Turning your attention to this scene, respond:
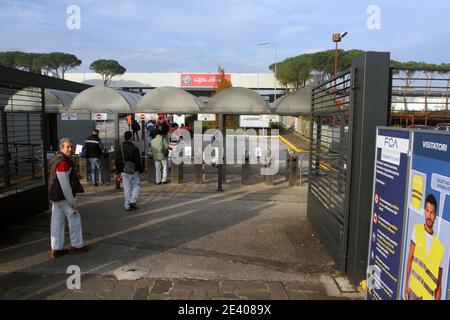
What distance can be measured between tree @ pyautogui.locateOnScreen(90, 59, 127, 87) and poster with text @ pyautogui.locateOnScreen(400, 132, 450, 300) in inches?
2662

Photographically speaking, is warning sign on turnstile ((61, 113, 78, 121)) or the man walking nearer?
the man walking

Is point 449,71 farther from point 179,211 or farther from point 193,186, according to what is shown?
point 193,186

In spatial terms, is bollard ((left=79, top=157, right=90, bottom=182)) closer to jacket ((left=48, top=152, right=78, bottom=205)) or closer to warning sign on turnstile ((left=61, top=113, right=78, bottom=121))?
warning sign on turnstile ((left=61, top=113, right=78, bottom=121))

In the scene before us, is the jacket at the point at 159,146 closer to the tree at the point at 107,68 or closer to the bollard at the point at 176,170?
the bollard at the point at 176,170

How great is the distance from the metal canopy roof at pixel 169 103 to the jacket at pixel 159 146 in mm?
930

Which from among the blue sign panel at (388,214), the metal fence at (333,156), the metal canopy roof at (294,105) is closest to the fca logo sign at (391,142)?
the blue sign panel at (388,214)

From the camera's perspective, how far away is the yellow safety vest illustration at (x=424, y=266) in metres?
2.73

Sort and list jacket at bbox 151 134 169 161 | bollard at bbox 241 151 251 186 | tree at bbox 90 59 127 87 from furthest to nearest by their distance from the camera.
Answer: tree at bbox 90 59 127 87 < bollard at bbox 241 151 251 186 < jacket at bbox 151 134 169 161

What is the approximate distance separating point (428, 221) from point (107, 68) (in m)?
70.1

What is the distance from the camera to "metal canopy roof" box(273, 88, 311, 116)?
1205 centimetres

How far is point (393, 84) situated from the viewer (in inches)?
180

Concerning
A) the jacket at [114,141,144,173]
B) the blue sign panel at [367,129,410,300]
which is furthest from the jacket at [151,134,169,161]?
the blue sign panel at [367,129,410,300]

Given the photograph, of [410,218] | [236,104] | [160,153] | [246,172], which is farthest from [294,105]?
[410,218]
